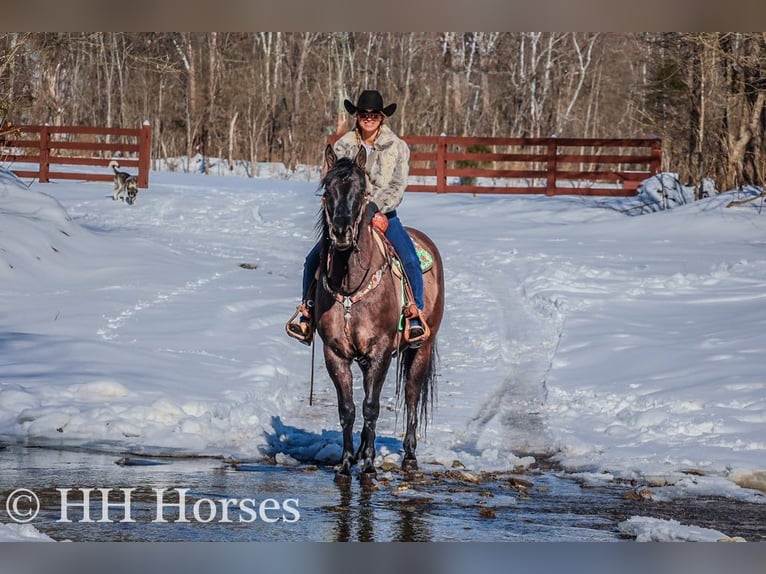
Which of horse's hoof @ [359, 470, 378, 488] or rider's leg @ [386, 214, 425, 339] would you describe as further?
rider's leg @ [386, 214, 425, 339]

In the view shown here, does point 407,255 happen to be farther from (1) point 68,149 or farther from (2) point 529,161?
(1) point 68,149

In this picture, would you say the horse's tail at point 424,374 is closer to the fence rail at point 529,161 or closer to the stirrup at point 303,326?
the stirrup at point 303,326

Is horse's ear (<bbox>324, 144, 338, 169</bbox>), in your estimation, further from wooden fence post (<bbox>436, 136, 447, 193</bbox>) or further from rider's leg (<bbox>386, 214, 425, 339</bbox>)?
wooden fence post (<bbox>436, 136, 447, 193</bbox>)

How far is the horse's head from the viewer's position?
21.4 ft

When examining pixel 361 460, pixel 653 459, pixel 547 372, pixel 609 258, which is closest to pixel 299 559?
pixel 361 460

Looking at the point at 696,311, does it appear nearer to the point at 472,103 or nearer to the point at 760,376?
the point at 760,376

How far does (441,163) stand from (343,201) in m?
18.9

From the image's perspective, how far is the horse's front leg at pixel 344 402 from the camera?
7.03 metres

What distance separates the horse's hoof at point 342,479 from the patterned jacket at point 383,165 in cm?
159

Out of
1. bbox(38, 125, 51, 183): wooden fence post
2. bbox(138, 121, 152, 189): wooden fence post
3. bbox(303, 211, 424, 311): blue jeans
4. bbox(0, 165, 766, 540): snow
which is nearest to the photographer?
bbox(303, 211, 424, 311): blue jeans

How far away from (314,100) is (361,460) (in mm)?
24151

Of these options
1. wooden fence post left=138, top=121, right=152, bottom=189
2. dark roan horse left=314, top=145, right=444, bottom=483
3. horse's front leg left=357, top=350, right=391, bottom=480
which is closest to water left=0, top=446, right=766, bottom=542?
horse's front leg left=357, top=350, right=391, bottom=480

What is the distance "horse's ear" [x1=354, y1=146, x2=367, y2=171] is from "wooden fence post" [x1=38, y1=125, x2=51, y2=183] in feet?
57.5

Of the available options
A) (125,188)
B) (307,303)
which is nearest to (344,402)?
(307,303)
